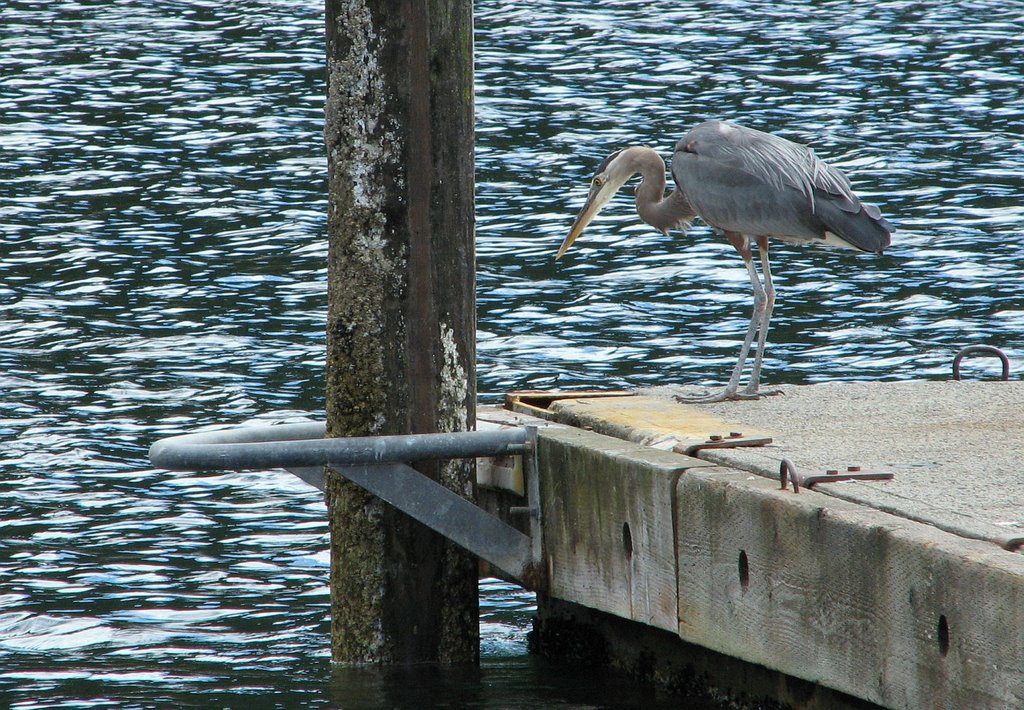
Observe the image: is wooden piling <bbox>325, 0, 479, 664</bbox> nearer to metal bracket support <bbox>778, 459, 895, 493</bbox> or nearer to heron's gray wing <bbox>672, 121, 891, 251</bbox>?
metal bracket support <bbox>778, 459, 895, 493</bbox>

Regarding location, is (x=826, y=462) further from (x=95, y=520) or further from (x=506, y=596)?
(x=95, y=520)

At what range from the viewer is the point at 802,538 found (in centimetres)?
439

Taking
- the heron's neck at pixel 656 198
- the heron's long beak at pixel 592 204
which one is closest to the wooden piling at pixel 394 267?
the heron's long beak at pixel 592 204

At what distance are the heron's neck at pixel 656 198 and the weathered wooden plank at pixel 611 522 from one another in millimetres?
2275

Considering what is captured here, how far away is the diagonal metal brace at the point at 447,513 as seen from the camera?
539 cm

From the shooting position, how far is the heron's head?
7.67 metres

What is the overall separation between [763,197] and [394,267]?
6.63 feet

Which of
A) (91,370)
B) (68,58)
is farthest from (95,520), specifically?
(68,58)

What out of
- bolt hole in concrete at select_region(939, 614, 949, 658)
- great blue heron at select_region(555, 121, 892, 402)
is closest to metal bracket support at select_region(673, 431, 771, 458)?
great blue heron at select_region(555, 121, 892, 402)

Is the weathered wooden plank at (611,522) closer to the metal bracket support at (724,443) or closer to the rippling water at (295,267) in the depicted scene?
the metal bracket support at (724,443)

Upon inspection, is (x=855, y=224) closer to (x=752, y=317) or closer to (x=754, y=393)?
(x=752, y=317)

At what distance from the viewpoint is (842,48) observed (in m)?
21.7

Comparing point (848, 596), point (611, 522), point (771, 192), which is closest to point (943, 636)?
point (848, 596)

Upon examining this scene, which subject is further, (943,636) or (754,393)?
(754,393)
